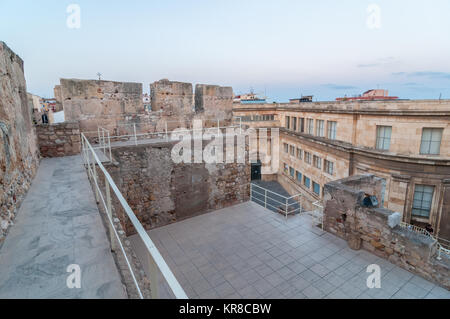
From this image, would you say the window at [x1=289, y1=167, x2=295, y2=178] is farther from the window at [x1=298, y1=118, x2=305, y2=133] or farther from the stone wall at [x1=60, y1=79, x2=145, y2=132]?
the stone wall at [x1=60, y1=79, x2=145, y2=132]

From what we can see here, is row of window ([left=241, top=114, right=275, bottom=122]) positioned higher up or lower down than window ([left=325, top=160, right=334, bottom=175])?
higher up

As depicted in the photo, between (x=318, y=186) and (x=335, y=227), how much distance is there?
1029 cm

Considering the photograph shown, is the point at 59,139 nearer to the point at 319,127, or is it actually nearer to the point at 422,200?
the point at 422,200

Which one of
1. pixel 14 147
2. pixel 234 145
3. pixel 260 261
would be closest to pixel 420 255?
pixel 260 261

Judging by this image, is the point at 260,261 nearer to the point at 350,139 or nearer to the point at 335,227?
the point at 335,227

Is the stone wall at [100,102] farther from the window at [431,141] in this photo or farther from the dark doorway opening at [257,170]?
the dark doorway opening at [257,170]

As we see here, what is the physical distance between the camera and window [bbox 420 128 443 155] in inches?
452

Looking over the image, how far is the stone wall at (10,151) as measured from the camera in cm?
321

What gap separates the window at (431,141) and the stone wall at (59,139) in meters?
14.3

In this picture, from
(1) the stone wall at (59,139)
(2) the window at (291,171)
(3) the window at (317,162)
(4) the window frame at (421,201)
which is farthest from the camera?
(2) the window at (291,171)

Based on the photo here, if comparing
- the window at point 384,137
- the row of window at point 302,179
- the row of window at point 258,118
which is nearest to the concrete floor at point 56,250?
the window at point 384,137

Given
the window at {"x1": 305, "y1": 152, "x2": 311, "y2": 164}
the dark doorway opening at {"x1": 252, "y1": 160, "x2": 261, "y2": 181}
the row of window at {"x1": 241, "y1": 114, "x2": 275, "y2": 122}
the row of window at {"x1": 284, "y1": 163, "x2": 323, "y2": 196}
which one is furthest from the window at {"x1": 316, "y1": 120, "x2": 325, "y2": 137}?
the dark doorway opening at {"x1": 252, "y1": 160, "x2": 261, "y2": 181}

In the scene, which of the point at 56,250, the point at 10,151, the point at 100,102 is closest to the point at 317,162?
the point at 100,102

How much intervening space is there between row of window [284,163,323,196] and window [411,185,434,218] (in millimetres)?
5888
